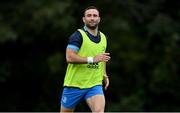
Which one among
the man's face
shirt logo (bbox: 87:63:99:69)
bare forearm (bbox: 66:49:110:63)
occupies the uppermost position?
the man's face

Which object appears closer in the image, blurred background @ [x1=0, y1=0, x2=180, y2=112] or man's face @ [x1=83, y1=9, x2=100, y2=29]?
man's face @ [x1=83, y1=9, x2=100, y2=29]

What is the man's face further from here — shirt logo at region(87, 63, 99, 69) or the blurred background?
the blurred background

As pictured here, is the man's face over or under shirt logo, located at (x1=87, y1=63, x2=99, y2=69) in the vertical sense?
over

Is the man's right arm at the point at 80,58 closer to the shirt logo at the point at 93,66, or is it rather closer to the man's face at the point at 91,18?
the shirt logo at the point at 93,66

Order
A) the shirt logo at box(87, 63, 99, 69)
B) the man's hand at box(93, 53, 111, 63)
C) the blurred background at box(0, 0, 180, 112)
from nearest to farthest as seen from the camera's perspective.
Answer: the man's hand at box(93, 53, 111, 63)
the shirt logo at box(87, 63, 99, 69)
the blurred background at box(0, 0, 180, 112)

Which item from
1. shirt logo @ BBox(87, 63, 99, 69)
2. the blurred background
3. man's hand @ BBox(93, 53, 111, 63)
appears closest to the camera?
man's hand @ BBox(93, 53, 111, 63)

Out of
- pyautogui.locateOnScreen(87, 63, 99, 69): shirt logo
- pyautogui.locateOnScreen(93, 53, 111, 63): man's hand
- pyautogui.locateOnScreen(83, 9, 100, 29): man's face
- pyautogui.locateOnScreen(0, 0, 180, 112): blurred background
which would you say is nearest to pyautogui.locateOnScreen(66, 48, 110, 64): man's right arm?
pyautogui.locateOnScreen(93, 53, 111, 63): man's hand

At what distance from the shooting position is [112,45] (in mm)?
24000

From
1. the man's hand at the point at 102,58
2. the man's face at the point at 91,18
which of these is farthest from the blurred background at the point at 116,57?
the man's hand at the point at 102,58

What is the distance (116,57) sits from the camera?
80.2 ft

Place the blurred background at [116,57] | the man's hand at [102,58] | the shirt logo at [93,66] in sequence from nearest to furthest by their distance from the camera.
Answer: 1. the man's hand at [102,58]
2. the shirt logo at [93,66]
3. the blurred background at [116,57]

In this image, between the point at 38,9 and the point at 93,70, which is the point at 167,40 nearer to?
the point at 38,9

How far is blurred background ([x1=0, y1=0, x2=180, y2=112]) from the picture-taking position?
73.9ft

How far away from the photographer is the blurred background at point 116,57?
22.5 metres
